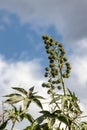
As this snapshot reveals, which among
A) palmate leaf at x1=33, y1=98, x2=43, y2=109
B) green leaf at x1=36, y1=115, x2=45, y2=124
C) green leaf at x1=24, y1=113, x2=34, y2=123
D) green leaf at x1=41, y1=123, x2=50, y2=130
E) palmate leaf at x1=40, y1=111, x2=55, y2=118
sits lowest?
green leaf at x1=41, y1=123, x2=50, y2=130

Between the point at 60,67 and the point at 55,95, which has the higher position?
the point at 60,67

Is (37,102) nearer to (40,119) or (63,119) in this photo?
(40,119)

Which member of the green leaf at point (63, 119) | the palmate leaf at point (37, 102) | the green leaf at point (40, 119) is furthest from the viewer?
the palmate leaf at point (37, 102)

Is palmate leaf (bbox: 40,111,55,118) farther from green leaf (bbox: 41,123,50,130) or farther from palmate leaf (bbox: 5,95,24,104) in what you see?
palmate leaf (bbox: 5,95,24,104)

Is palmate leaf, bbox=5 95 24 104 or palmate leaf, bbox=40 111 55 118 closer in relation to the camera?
palmate leaf, bbox=40 111 55 118

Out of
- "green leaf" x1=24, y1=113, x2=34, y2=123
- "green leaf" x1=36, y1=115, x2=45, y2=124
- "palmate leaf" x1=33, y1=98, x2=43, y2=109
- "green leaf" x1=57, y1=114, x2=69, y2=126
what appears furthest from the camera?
"green leaf" x1=24, y1=113, x2=34, y2=123

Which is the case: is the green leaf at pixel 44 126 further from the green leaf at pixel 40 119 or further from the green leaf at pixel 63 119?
the green leaf at pixel 63 119

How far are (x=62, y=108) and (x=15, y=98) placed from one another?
0.91 metres

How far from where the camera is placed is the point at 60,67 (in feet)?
19.8

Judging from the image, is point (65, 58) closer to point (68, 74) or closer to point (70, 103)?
point (68, 74)

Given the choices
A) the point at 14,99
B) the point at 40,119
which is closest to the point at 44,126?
the point at 40,119

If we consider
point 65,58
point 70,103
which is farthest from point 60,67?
point 70,103

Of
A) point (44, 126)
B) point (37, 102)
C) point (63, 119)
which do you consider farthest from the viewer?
point (37, 102)

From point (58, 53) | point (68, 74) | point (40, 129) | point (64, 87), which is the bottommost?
point (40, 129)
